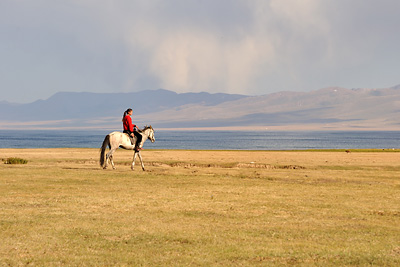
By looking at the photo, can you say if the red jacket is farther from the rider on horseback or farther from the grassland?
the grassland

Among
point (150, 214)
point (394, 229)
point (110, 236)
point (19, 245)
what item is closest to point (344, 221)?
point (394, 229)

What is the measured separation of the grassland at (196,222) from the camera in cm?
1005

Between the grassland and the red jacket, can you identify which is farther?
the red jacket

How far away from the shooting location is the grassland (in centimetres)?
1005

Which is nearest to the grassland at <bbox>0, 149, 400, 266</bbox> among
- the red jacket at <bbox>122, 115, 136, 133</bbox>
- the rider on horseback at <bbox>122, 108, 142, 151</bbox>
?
→ the red jacket at <bbox>122, 115, 136, 133</bbox>

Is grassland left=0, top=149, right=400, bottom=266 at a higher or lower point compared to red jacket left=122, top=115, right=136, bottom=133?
lower

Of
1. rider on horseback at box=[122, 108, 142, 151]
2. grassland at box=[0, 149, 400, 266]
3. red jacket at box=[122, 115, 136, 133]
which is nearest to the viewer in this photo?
grassland at box=[0, 149, 400, 266]

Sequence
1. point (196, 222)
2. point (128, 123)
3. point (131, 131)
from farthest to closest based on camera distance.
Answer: point (131, 131), point (128, 123), point (196, 222)

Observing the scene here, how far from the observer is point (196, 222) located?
13.4m

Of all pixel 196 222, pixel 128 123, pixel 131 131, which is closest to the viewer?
pixel 196 222

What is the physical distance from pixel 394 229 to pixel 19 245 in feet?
30.7

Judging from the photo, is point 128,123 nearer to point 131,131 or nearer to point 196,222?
point 131,131

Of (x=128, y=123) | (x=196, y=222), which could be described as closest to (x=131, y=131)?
(x=128, y=123)

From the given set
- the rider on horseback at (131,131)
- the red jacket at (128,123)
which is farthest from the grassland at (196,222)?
the rider on horseback at (131,131)
